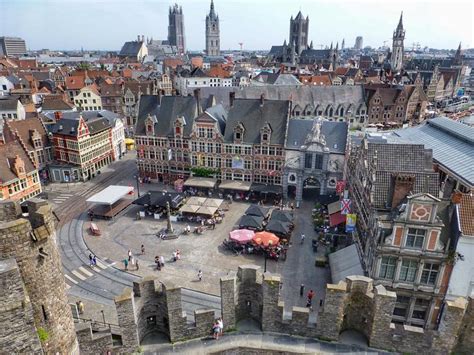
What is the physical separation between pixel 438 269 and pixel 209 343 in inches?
676

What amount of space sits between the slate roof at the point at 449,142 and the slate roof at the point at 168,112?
29522 millimetres

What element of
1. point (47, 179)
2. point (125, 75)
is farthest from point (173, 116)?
point (125, 75)

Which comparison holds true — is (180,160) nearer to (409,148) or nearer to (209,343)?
(409,148)

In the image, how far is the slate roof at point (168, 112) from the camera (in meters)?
52.3

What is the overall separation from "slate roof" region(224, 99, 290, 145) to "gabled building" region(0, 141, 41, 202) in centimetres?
2795

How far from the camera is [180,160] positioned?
53.2 metres

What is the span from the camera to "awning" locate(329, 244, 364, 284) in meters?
27.9

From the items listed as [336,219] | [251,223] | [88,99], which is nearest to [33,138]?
[88,99]

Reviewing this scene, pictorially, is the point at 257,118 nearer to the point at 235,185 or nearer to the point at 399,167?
the point at 235,185

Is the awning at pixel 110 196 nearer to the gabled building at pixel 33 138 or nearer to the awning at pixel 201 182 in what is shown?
the awning at pixel 201 182

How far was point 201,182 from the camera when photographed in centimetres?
4966

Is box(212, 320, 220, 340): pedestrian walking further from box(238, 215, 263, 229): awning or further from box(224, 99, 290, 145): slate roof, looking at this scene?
box(224, 99, 290, 145): slate roof

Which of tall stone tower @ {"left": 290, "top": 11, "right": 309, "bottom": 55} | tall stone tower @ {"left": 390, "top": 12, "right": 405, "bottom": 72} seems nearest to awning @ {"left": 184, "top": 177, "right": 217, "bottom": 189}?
tall stone tower @ {"left": 390, "top": 12, "right": 405, "bottom": 72}

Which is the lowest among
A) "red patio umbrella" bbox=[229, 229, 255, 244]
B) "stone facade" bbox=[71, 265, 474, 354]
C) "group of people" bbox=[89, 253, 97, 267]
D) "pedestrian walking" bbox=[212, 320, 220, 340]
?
"group of people" bbox=[89, 253, 97, 267]
